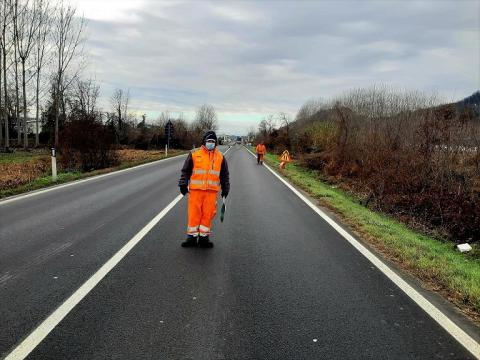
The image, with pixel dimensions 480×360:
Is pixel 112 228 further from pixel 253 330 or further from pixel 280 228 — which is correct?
pixel 253 330

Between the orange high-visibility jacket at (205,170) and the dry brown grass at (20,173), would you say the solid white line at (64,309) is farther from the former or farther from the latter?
the dry brown grass at (20,173)

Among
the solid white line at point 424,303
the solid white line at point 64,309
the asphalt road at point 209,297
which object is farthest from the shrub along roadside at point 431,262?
the solid white line at point 64,309

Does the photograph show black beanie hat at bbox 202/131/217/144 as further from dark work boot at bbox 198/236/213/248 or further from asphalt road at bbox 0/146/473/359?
asphalt road at bbox 0/146/473/359

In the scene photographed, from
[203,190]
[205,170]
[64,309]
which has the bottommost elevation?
[64,309]

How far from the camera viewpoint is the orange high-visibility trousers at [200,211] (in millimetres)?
6832

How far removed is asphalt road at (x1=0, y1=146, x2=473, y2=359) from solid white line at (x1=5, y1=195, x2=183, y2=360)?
7 centimetres

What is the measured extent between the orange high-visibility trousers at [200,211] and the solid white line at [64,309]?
3.25 feet

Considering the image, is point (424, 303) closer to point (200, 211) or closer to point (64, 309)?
point (200, 211)

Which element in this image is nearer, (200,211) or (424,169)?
(200,211)

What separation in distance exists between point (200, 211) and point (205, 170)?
646 mm

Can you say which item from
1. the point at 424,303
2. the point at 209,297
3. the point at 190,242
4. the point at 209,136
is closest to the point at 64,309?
the point at 209,297

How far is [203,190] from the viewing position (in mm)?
6809

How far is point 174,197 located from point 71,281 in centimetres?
760

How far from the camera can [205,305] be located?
446 centimetres
